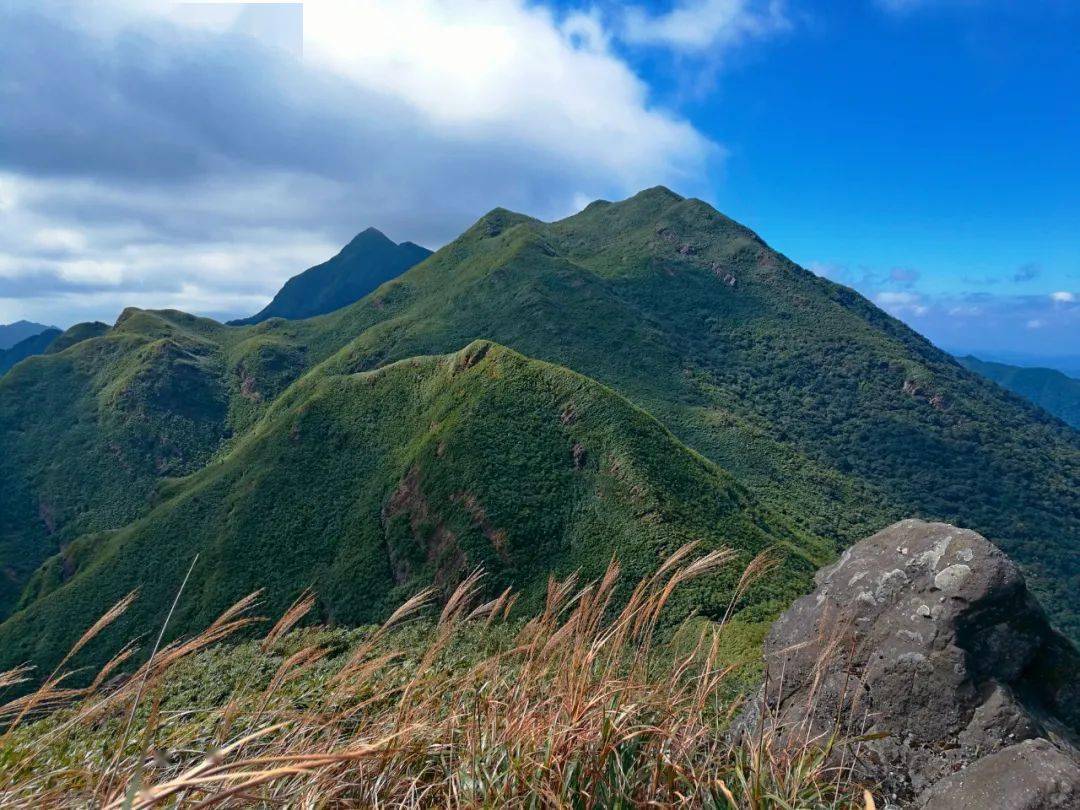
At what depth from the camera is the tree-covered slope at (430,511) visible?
106 ft

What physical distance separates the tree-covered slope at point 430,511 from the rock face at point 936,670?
1873 centimetres

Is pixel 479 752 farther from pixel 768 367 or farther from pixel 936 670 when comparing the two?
pixel 768 367

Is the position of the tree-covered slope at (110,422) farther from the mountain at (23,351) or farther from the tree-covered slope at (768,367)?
the mountain at (23,351)

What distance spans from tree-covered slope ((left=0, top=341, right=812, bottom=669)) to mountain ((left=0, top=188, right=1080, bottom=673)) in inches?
10.8

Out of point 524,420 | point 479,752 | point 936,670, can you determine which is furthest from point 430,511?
point 479,752

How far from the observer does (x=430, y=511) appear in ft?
120

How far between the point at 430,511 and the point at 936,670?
32.4 m

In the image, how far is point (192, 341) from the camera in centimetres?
10212

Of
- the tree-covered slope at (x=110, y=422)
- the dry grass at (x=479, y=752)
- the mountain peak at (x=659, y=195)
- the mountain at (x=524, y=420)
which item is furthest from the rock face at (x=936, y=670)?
the mountain peak at (x=659, y=195)

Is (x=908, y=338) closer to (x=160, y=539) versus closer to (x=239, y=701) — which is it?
(x=160, y=539)

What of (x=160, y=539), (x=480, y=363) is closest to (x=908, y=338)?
(x=480, y=363)

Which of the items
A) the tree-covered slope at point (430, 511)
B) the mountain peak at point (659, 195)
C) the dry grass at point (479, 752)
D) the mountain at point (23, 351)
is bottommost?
the tree-covered slope at point (430, 511)

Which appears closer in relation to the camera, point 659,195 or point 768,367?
point 768,367

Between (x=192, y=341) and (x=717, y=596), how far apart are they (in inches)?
4048
